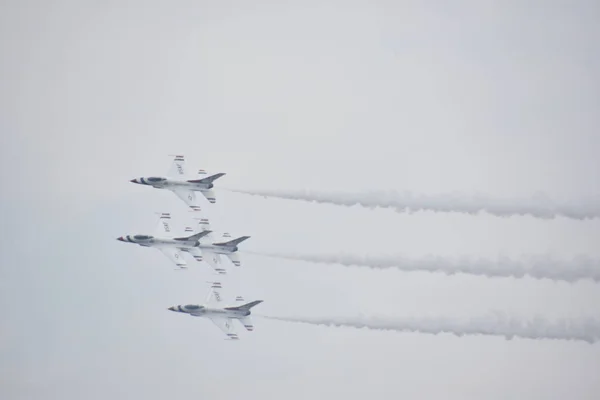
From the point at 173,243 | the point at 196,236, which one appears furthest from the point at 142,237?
the point at 196,236

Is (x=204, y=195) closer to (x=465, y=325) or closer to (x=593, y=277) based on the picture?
(x=465, y=325)

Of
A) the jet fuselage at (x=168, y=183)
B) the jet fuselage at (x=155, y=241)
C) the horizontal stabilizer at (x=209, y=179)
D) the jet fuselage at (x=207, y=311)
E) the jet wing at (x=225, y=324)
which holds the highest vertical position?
the horizontal stabilizer at (x=209, y=179)

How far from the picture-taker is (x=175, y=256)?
2371 inches

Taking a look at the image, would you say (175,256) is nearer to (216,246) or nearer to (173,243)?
→ (173,243)

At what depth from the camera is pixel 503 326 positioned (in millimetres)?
50500

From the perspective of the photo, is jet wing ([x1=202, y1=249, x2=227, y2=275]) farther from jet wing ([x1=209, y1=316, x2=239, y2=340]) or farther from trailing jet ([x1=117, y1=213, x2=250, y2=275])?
jet wing ([x1=209, y1=316, x2=239, y2=340])

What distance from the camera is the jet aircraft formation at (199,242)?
58.3 m

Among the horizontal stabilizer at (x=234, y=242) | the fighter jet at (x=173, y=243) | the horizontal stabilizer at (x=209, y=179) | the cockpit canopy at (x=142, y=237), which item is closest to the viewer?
the horizontal stabilizer at (x=209, y=179)

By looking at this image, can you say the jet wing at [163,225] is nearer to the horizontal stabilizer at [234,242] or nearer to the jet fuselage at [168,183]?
the jet fuselage at [168,183]

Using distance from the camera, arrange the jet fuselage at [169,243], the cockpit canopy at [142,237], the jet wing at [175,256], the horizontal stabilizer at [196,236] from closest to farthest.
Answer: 1. the jet fuselage at [169,243]
2. the horizontal stabilizer at [196,236]
3. the jet wing at [175,256]
4. the cockpit canopy at [142,237]

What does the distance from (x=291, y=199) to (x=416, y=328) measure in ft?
28.1

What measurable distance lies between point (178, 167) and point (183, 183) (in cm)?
171

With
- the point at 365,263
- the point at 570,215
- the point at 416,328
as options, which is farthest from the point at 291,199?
the point at 570,215

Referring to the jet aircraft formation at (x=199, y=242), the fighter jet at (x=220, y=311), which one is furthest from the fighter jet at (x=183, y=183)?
the fighter jet at (x=220, y=311)
